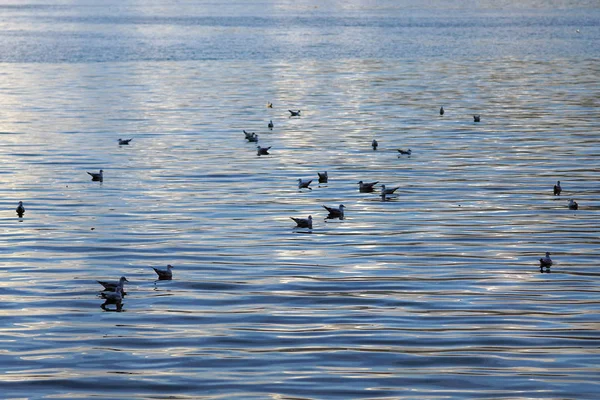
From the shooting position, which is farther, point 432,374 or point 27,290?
point 27,290

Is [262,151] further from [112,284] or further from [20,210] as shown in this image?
[112,284]

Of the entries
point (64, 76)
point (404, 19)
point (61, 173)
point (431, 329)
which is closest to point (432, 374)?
point (431, 329)

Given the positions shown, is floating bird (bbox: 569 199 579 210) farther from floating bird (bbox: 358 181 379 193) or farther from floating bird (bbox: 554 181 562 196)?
floating bird (bbox: 358 181 379 193)

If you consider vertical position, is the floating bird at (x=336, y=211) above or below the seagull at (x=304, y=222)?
above

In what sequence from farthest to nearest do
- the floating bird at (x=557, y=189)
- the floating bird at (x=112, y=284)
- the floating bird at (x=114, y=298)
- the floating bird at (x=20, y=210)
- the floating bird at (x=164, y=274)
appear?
the floating bird at (x=557, y=189) < the floating bird at (x=20, y=210) < the floating bird at (x=164, y=274) < the floating bird at (x=112, y=284) < the floating bird at (x=114, y=298)

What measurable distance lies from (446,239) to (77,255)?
32.0 ft

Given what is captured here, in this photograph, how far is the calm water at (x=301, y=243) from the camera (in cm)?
2048

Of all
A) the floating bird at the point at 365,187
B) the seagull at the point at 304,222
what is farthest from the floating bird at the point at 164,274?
the floating bird at the point at 365,187

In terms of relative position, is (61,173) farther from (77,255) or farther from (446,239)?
(446,239)

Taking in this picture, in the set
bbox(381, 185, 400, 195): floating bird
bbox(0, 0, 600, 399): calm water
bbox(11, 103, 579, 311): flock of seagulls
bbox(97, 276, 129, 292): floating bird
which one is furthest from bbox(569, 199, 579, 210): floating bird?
bbox(97, 276, 129, 292): floating bird

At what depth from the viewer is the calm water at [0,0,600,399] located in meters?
20.5

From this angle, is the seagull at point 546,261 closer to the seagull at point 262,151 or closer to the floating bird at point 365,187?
the floating bird at point 365,187

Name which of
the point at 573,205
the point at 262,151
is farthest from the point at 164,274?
the point at 262,151

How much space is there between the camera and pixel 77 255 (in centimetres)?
3016
